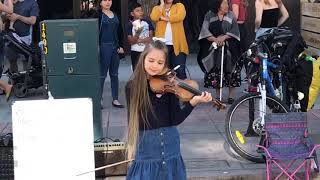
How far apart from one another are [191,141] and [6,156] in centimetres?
240

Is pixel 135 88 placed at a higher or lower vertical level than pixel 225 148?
higher

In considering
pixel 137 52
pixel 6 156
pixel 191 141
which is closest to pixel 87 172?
pixel 6 156

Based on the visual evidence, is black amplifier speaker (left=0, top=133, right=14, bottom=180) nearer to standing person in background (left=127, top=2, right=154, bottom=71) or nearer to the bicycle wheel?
the bicycle wheel

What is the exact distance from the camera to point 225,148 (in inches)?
257

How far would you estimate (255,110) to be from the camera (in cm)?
614

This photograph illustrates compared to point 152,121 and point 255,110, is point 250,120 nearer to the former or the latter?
point 255,110

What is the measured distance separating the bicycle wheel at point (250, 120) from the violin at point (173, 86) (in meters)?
2.18

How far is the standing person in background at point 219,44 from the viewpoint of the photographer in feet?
28.0

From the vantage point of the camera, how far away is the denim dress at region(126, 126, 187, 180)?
155 inches

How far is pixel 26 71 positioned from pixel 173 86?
5899 millimetres

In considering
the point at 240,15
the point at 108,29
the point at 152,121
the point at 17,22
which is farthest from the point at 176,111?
the point at 17,22

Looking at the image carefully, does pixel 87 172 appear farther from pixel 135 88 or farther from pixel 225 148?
pixel 225 148

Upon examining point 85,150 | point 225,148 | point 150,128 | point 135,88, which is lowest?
point 225,148

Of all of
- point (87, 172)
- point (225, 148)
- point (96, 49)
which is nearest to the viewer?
point (87, 172)
